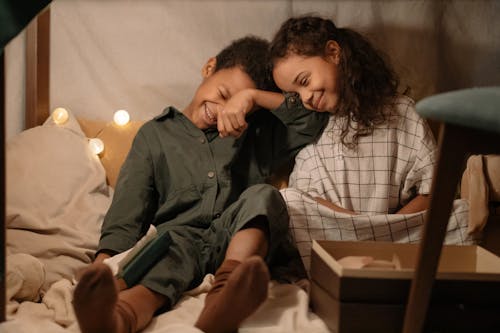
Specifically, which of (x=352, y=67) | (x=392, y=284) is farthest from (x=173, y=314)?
(x=352, y=67)

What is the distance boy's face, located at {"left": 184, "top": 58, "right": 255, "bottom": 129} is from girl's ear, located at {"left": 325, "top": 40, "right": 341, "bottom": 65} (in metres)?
0.19

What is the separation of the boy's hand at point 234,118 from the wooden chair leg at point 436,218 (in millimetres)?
573

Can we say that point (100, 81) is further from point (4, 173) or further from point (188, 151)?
point (4, 173)

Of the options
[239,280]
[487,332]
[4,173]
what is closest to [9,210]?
[4,173]

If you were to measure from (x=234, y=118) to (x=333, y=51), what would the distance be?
30cm

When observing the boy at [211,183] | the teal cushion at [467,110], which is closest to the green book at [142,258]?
the boy at [211,183]

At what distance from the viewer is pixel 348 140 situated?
4.41ft

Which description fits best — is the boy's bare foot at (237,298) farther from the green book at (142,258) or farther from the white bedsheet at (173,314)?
the green book at (142,258)

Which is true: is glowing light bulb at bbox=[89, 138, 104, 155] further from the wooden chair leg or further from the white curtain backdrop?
the wooden chair leg

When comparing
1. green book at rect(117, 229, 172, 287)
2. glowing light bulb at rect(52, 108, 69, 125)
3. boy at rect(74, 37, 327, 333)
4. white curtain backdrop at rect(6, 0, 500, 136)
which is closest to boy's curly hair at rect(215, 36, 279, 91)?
boy at rect(74, 37, 327, 333)

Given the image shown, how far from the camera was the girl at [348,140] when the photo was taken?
50.3 inches

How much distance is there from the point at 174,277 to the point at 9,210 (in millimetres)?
418

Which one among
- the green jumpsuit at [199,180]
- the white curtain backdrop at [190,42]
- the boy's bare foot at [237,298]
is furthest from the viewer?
the white curtain backdrop at [190,42]

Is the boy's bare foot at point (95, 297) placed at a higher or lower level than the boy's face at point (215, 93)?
lower
